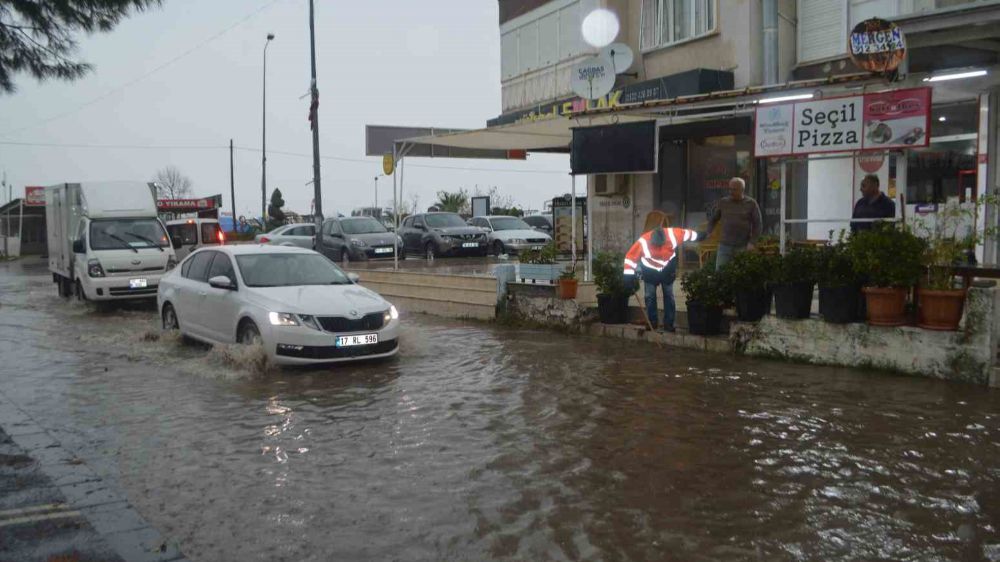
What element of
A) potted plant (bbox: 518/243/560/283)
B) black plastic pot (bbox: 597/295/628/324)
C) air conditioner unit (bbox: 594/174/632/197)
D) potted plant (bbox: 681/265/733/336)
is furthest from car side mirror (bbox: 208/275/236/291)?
air conditioner unit (bbox: 594/174/632/197)

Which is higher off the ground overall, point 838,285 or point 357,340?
point 838,285

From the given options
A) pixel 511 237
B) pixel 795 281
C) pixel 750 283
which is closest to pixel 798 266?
pixel 795 281

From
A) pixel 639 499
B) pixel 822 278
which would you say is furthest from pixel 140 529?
pixel 822 278

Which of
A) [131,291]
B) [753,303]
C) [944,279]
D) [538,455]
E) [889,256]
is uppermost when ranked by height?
[889,256]

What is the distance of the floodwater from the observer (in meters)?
4.88

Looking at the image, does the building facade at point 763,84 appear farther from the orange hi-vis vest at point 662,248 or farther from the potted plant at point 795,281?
the orange hi-vis vest at point 662,248

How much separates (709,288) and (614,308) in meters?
1.91

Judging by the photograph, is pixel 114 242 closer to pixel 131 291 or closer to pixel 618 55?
pixel 131 291

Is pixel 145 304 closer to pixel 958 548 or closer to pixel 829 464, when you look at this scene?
pixel 829 464

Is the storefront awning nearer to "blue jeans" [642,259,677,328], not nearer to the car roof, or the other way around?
"blue jeans" [642,259,677,328]

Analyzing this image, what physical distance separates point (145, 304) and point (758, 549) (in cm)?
1744

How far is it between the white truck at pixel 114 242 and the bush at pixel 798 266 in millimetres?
12811

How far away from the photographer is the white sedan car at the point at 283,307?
1002 cm

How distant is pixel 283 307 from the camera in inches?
397
